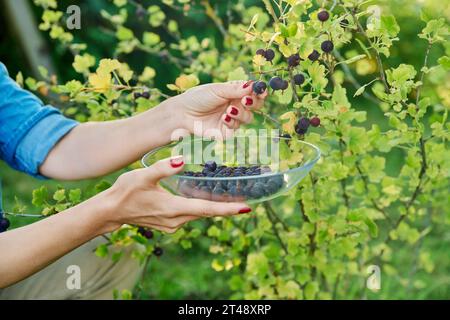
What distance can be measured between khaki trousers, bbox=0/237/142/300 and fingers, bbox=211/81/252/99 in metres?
0.59

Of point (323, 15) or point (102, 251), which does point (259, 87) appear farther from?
point (102, 251)

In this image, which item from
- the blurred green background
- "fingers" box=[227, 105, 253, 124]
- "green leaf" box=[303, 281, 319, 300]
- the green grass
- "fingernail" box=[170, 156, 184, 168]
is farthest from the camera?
the blurred green background

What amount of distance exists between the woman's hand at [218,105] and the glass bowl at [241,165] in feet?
0.13

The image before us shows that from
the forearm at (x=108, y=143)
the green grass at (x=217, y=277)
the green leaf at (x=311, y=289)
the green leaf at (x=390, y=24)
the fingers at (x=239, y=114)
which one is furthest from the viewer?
the green grass at (x=217, y=277)

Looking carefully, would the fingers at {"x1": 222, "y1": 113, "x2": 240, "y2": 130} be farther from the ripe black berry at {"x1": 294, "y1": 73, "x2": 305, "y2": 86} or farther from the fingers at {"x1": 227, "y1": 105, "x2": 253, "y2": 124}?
the ripe black berry at {"x1": 294, "y1": 73, "x2": 305, "y2": 86}

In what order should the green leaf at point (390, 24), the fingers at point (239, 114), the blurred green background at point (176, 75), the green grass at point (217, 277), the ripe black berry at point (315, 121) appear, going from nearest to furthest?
the green leaf at point (390, 24) → the ripe black berry at point (315, 121) → the fingers at point (239, 114) → the green grass at point (217, 277) → the blurred green background at point (176, 75)

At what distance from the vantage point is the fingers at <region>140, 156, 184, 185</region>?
1.21 metres

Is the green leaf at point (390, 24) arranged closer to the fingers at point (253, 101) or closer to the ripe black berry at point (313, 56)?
the ripe black berry at point (313, 56)

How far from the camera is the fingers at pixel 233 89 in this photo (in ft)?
4.85

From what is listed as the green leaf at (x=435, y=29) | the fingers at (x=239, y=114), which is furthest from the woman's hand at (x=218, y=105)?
the green leaf at (x=435, y=29)

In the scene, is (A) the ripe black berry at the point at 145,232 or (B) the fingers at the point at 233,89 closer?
(B) the fingers at the point at 233,89

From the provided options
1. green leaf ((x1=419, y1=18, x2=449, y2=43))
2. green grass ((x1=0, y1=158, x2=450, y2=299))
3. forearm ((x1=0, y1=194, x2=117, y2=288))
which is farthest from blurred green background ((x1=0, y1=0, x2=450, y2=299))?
forearm ((x1=0, y1=194, x2=117, y2=288))
